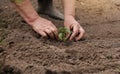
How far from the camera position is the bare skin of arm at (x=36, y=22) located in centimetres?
246

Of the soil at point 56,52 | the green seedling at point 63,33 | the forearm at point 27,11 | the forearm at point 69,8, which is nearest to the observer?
the soil at point 56,52

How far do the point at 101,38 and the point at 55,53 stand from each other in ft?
1.89

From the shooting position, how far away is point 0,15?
3.11 meters

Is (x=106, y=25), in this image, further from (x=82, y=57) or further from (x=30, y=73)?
(x=30, y=73)

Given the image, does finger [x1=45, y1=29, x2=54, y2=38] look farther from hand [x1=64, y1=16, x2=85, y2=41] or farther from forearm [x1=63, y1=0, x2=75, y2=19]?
forearm [x1=63, y1=0, x2=75, y2=19]

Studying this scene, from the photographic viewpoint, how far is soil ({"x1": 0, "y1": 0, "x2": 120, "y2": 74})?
2.06 m

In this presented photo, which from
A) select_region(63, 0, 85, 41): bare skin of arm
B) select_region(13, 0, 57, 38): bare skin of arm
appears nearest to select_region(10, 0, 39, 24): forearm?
select_region(13, 0, 57, 38): bare skin of arm

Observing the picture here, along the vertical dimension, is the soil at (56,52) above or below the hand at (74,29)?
below

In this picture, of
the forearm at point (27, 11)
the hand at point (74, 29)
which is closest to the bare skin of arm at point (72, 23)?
the hand at point (74, 29)

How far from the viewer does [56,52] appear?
2.24 metres

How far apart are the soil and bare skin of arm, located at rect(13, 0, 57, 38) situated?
6 cm

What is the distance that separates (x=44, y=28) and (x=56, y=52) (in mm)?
318

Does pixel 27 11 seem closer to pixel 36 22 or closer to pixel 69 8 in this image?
pixel 36 22

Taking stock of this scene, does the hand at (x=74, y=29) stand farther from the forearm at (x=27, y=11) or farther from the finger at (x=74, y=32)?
the forearm at (x=27, y=11)
